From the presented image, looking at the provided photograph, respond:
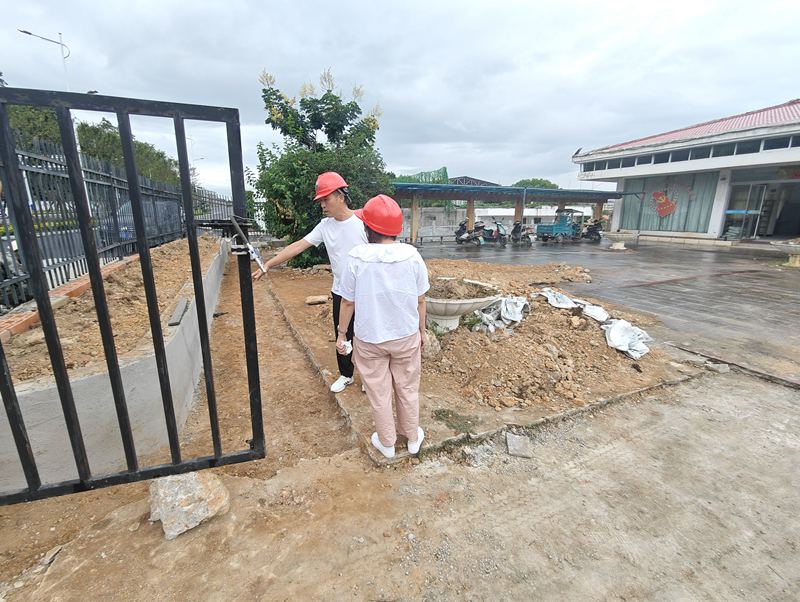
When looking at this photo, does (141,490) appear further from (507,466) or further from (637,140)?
(637,140)

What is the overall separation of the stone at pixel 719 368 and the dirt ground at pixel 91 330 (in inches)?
202

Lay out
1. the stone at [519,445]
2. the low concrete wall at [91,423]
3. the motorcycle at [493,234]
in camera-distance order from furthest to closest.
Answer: the motorcycle at [493,234] < the stone at [519,445] < the low concrete wall at [91,423]

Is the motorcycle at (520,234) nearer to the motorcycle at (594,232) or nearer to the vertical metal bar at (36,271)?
the motorcycle at (594,232)

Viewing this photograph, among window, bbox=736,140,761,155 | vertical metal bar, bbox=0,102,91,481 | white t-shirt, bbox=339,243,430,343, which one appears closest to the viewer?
vertical metal bar, bbox=0,102,91,481

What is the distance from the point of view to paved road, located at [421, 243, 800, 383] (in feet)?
15.3

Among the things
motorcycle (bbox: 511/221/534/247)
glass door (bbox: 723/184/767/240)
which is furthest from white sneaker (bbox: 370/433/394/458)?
glass door (bbox: 723/184/767/240)

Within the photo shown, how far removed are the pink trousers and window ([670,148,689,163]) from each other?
2684 cm

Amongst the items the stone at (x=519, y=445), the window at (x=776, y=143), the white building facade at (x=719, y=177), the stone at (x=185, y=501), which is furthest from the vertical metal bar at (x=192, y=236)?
the window at (x=776, y=143)

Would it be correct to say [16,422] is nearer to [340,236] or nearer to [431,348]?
[340,236]

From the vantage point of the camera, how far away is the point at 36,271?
1464 millimetres

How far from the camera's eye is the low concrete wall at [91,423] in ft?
6.77

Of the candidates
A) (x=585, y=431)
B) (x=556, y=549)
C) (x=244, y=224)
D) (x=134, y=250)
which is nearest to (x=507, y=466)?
(x=556, y=549)

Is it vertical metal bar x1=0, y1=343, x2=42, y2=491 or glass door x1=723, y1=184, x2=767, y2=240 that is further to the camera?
glass door x1=723, y1=184, x2=767, y2=240

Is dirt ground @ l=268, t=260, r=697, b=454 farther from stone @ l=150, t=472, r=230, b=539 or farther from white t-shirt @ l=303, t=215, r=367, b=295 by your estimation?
white t-shirt @ l=303, t=215, r=367, b=295
